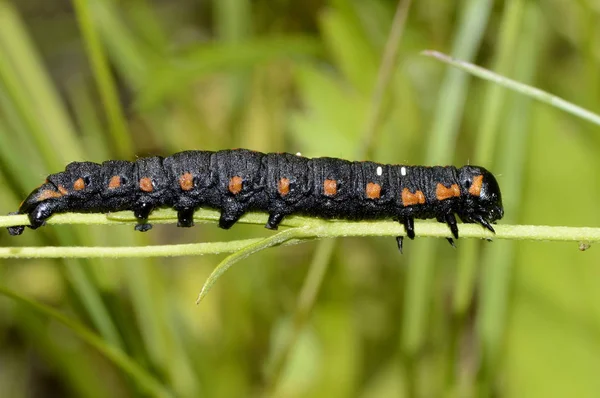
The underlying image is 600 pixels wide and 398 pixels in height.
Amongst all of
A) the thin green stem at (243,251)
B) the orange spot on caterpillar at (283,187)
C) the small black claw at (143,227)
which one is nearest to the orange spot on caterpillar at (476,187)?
the orange spot on caterpillar at (283,187)

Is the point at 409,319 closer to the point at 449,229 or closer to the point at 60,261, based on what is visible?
the point at 449,229

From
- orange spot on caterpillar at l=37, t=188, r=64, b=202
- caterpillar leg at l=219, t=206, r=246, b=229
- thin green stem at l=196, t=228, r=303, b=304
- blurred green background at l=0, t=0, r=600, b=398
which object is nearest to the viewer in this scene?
thin green stem at l=196, t=228, r=303, b=304

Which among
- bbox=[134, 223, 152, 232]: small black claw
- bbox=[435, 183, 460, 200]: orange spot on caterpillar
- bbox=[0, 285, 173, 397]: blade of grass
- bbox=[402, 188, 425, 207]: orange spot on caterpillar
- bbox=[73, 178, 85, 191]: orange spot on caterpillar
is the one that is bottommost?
bbox=[0, 285, 173, 397]: blade of grass

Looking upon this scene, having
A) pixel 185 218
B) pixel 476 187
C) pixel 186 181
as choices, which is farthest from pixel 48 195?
pixel 476 187

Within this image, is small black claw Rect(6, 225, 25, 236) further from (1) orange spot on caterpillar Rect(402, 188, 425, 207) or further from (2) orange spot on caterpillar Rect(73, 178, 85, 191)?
(1) orange spot on caterpillar Rect(402, 188, 425, 207)

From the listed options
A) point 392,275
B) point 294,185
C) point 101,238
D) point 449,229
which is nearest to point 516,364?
point 392,275

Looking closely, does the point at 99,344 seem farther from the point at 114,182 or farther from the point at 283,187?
the point at 283,187

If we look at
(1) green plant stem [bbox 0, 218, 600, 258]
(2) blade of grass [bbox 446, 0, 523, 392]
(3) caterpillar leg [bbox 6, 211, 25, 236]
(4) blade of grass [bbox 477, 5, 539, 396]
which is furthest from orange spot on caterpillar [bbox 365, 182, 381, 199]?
(3) caterpillar leg [bbox 6, 211, 25, 236]

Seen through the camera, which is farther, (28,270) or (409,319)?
(28,270)
